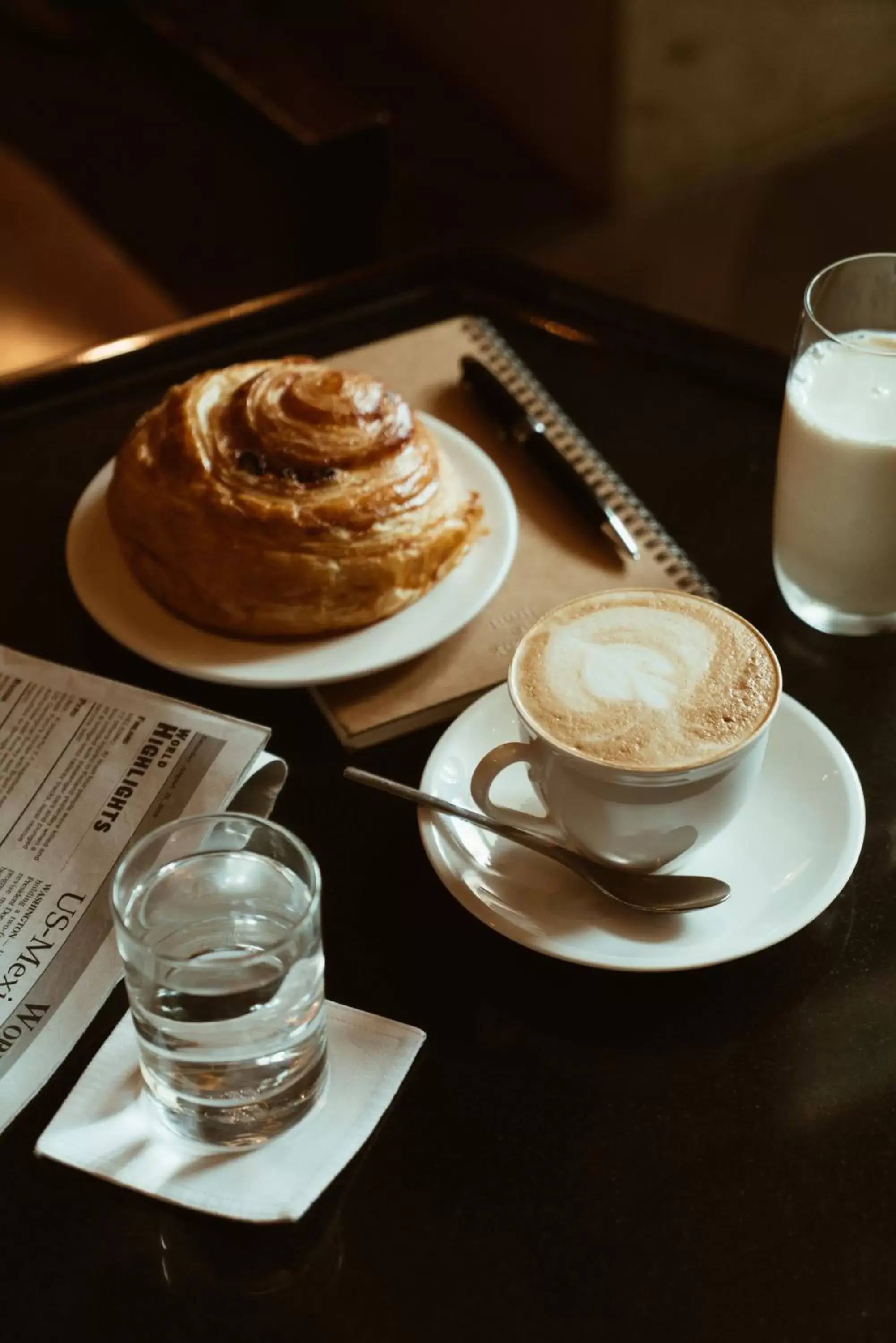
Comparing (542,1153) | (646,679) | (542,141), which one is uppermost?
(646,679)

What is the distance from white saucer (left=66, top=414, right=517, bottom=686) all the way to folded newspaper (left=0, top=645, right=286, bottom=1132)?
0.05 meters

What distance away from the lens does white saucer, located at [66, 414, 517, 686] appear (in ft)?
2.66

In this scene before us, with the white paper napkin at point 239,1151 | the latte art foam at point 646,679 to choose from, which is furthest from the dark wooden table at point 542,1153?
the latte art foam at point 646,679

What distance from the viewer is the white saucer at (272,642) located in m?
0.81

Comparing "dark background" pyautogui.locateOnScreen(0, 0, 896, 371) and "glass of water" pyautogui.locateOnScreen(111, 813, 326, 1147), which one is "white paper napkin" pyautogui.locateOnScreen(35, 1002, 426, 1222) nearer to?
"glass of water" pyautogui.locateOnScreen(111, 813, 326, 1147)

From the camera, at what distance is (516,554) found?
94 centimetres

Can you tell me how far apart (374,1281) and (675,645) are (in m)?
0.33

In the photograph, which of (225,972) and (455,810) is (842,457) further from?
(225,972)

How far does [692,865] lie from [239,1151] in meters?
0.27

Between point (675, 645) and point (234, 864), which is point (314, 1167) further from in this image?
point (675, 645)

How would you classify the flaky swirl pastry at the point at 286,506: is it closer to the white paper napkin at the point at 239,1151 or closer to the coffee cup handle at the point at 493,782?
the coffee cup handle at the point at 493,782

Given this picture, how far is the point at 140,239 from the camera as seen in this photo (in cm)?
205

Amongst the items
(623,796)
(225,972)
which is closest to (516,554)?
(623,796)

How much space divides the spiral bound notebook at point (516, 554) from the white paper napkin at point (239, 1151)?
0.76 ft
